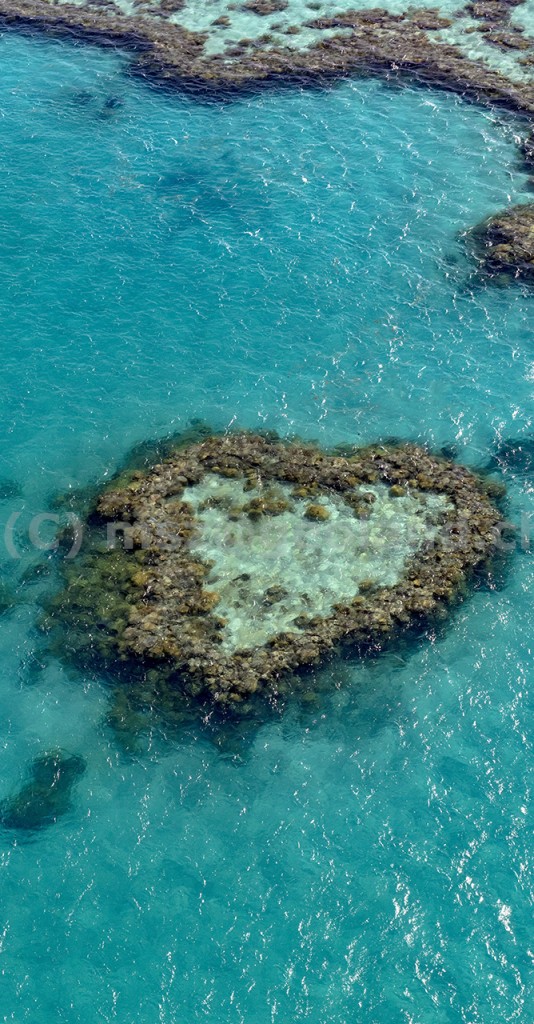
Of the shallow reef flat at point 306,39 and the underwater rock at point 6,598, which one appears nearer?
the underwater rock at point 6,598

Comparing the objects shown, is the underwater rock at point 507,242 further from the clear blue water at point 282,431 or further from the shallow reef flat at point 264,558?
the shallow reef flat at point 264,558

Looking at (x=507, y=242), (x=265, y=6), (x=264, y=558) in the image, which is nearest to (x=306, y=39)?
(x=265, y=6)

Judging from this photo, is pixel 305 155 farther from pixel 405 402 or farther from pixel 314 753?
pixel 314 753

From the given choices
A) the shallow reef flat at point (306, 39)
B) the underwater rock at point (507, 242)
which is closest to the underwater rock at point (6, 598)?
the underwater rock at point (507, 242)

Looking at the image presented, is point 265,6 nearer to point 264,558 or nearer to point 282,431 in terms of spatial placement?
point 282,431

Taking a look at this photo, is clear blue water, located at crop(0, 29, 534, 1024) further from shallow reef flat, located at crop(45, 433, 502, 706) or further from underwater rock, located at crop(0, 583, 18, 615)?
shallow reef flat, located at crop(45, 433, 502, 706)

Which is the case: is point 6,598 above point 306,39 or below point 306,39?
below

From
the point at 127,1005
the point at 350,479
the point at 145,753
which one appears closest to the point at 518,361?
the point at 350,479

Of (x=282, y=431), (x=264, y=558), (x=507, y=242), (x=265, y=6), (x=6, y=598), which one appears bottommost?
(x=6, y=598)

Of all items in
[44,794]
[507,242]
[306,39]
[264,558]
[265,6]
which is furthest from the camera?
[265,6]
